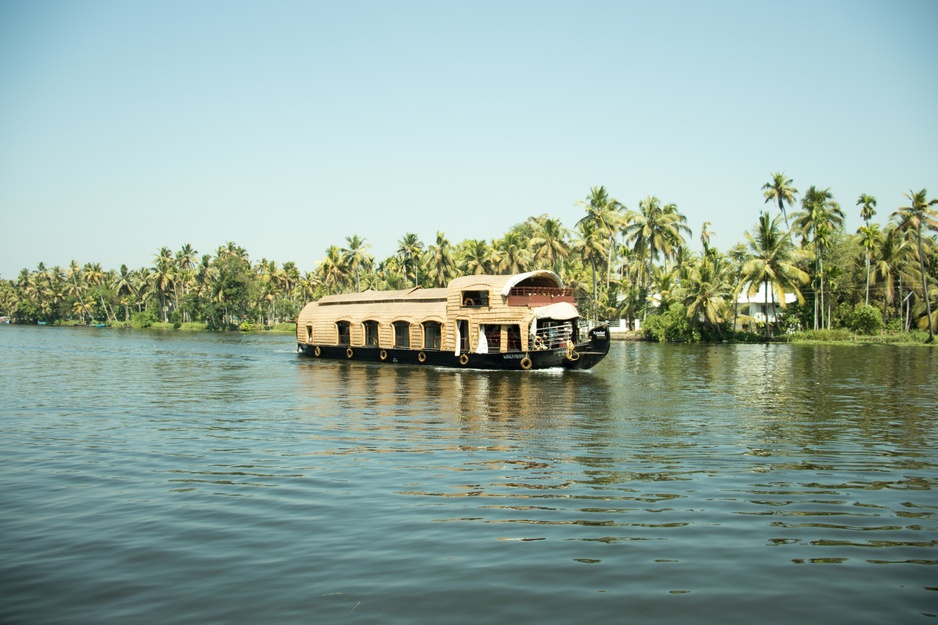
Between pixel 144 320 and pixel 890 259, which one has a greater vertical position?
pixel 890 259

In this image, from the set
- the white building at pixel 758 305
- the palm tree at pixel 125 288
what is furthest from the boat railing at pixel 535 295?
the palm tree at pixel 125 288

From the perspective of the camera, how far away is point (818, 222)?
61.3 meters

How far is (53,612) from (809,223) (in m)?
64.5

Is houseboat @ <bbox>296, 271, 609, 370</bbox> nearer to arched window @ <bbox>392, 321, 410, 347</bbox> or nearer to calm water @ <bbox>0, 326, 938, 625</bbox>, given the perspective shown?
arched window @ <bbox>392, 321, 410, 347</bbox>

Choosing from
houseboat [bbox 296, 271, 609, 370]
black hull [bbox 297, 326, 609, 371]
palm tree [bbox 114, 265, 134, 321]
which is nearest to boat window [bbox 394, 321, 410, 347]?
houseboat [bbox 296, 271, 609, 370]

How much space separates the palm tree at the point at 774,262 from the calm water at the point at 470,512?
38.8 meters

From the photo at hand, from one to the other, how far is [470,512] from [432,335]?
2873 centimetres

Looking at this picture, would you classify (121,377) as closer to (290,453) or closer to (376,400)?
(376,400)

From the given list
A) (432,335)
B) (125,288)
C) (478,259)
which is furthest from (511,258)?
(125,288)

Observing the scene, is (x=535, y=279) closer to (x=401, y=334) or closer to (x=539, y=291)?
(x=539, y=291)

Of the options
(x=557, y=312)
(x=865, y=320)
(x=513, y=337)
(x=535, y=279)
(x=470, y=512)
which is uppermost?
(x=535, y=279)

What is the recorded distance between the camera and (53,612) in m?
7.20

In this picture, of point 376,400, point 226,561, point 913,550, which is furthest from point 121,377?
point 913,550

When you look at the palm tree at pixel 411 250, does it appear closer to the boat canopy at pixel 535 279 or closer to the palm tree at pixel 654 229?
the palm tree at pixel 654 229
